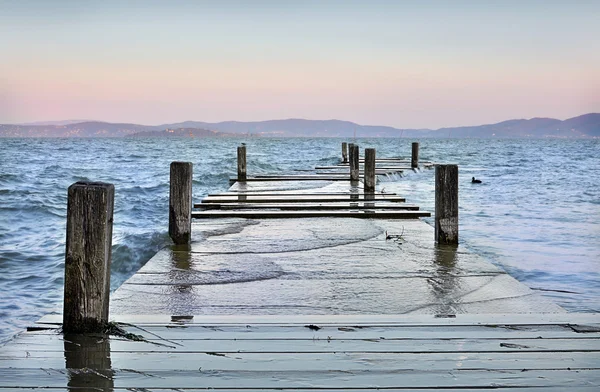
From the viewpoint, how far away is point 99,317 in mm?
3984

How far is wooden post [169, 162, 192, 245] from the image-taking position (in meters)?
7.70

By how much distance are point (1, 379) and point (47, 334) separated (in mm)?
791

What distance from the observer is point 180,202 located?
306 inches

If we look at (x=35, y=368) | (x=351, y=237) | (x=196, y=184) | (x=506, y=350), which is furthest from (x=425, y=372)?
(x=196, y=184)

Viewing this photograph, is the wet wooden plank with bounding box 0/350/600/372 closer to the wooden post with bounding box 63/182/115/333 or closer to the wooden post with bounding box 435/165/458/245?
the wooden post with bounding box 63/182/115/333

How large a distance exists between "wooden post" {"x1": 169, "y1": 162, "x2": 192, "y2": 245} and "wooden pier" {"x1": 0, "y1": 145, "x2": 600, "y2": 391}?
35mm

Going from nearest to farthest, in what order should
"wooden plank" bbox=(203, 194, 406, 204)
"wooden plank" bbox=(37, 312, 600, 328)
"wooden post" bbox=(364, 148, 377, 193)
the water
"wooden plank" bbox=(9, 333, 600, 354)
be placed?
"wooden plank" bbox=(9, 333, 600, 354) → "wooden plank" bbox=(37, 312, 600, 328) → the water → "wooden plank" bbox=(203, 194, 406, 204) → "wooden post" bbox=(364, 148, 377, 193)

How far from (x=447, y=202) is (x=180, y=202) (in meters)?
3.06

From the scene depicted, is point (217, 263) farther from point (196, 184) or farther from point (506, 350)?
point (196, 184)

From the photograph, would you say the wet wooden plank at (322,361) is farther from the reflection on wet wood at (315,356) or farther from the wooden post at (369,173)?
the wooden post at (369,173)

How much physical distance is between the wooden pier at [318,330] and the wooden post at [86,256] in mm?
141

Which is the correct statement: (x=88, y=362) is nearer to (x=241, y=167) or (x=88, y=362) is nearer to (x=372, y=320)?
(x=372, y=320)

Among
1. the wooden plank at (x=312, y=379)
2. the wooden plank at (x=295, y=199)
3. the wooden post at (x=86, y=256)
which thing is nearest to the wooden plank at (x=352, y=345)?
the wooden post at (x=86, y=256)

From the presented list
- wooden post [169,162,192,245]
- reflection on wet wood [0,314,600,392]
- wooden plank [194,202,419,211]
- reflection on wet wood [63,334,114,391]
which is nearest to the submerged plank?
wooden plank [194,202,419,211]
